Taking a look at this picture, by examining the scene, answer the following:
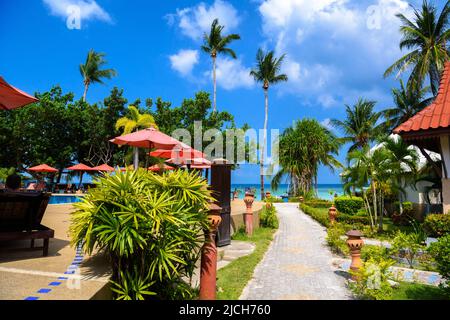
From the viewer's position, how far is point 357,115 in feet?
106

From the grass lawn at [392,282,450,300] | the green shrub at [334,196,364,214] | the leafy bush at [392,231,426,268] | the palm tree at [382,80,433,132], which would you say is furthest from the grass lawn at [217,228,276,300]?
the palm tree at [382,80,433,132]

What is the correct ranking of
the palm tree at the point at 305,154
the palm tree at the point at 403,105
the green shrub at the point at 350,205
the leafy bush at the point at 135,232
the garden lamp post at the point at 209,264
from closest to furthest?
the leafy bush at the point at 135,232 → the garden lamp post at the point at 209,264 → the green shrub at the point at 350,205 → the palm tree at the point at 403,105 → the palm tree at the point at 305,154

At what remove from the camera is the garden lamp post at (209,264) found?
163 inches

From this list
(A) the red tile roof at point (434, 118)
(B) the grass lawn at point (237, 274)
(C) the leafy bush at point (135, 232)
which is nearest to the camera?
(C) the leafy bush at point (135, 232)

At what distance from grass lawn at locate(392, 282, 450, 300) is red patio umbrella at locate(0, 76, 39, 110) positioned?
6.71m

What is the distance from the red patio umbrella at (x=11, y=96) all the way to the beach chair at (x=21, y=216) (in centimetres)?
157

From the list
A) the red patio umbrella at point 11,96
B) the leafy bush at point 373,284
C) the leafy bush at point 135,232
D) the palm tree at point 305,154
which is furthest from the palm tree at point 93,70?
the leafy bush at point 373,284

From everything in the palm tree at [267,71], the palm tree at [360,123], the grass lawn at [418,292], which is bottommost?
the grass lawn at [418,292]

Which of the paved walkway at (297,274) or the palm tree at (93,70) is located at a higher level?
the palm tree at (93,70)

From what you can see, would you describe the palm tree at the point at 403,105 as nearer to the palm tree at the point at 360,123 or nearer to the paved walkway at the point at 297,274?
the palm tree at the point at 360,123

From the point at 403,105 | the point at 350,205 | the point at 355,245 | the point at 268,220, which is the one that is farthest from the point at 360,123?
the point at 355,245

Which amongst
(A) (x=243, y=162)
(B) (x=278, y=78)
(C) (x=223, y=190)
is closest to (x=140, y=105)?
(A) (x=243, y=162)

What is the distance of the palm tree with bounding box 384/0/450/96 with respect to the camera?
18.2 metres
